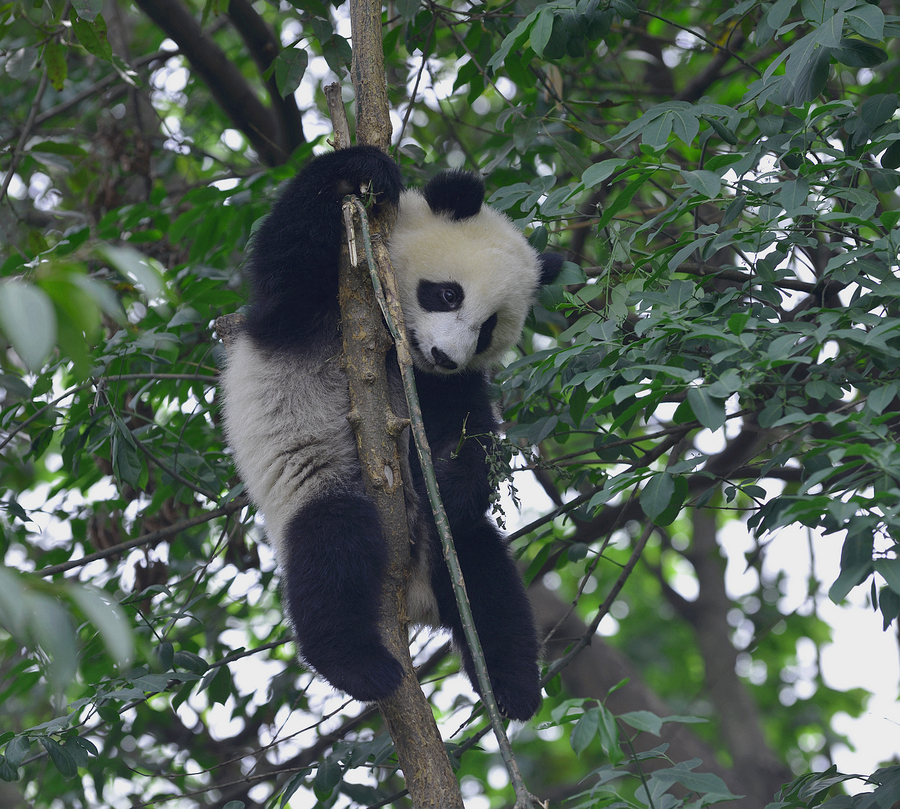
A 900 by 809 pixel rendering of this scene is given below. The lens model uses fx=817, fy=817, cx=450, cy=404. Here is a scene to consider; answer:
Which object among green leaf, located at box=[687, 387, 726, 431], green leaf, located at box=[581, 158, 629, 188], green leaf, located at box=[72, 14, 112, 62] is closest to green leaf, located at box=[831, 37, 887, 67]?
green leaf, located at box=[581, 158, 629, 188]

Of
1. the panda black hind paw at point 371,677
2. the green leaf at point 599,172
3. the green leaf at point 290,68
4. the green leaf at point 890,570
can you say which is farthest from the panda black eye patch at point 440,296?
the green leaf at point 890,570

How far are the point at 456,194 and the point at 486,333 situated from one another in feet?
2.06

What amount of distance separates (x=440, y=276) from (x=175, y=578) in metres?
2.74

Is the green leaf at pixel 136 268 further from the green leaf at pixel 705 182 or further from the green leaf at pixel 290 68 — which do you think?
the green leaf at pixel 290 68

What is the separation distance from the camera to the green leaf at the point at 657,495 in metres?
2.33

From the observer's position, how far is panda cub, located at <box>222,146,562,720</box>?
2.97 meters

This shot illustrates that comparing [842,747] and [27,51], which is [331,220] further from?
[842,747]

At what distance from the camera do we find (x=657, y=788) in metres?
2.67

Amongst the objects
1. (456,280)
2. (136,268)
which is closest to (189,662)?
(456,280)

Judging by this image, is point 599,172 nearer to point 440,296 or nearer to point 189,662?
point 440,296

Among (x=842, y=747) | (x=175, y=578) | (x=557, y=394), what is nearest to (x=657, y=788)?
(x=557, y=394)

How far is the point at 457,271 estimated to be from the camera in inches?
137

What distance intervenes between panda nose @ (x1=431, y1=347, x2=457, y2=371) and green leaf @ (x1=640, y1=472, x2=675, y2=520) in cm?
113

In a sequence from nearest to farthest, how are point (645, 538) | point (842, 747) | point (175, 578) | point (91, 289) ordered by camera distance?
point (91, 289) → point (645, 538) → point (175, 578) → point (842, 747)
